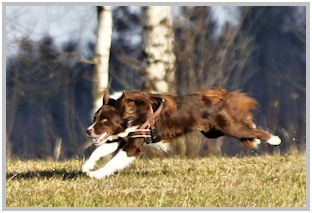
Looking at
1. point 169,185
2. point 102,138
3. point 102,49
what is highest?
point 102,49

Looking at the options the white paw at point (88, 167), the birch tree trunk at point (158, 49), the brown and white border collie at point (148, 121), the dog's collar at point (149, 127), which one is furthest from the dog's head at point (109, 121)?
the birch tree trunk at point (158, 49)

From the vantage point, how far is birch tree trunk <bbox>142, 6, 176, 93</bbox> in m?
9.71

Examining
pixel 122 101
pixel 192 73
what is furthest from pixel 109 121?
pixel 192 73

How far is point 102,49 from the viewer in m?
9.92

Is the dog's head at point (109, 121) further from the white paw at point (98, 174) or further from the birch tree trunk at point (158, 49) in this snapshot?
the birch tree trunk at point (158, 49)

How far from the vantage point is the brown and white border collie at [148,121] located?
728cm

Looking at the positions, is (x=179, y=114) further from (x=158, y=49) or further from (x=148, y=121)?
(x=158, y=49)

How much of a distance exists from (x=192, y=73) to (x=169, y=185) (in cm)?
525

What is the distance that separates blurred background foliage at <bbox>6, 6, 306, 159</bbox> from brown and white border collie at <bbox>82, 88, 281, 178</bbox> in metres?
3.05

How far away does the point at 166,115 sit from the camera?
7391 mm

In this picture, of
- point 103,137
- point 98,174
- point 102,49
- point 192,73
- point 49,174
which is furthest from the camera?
point 192,73

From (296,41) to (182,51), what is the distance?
6.96 m

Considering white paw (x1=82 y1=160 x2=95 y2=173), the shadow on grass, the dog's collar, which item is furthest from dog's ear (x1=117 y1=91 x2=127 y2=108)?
the shadow on grass

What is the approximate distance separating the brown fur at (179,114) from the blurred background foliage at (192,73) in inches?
116
